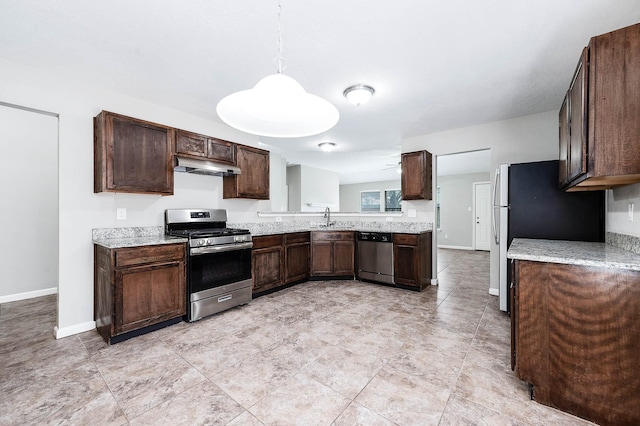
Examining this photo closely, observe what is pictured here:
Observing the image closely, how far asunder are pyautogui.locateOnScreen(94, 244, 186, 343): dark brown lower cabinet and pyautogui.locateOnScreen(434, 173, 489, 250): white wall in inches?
315

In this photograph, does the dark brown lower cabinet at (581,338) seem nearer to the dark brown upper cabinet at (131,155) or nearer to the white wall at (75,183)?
the dark brown upper cabinet at (131,155)

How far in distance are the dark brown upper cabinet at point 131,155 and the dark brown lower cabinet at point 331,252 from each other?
7.69 ft

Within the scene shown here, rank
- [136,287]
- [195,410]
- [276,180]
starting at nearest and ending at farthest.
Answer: [195,410]
[136,287]
[276,180]

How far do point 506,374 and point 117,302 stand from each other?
3.16 m

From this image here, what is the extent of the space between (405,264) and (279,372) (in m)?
2.59

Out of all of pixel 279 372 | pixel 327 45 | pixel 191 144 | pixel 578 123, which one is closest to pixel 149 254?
pixel 191 144

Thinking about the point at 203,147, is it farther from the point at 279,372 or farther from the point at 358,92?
the point at 279,372

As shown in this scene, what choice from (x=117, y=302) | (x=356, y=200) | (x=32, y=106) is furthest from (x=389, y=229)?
(x=356, y=200)

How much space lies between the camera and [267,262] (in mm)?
3758

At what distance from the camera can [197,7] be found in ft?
5.63

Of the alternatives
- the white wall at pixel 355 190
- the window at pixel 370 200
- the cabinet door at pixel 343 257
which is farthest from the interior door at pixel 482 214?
the cabinet door at pixel 343 257

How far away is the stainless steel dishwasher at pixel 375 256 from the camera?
162 inches

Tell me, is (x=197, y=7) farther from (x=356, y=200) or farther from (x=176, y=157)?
(x=356, y=200)

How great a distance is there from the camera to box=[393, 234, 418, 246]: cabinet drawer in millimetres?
3863
